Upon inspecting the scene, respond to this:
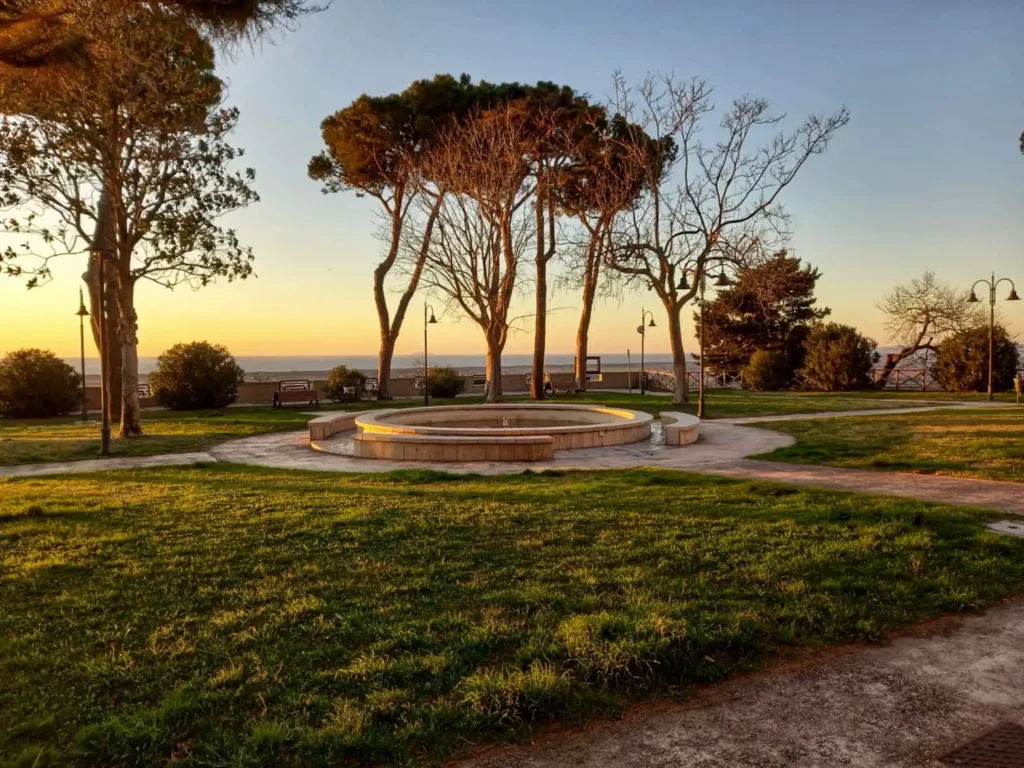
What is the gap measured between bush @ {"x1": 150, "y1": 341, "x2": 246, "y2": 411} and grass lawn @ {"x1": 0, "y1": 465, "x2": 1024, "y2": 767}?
597 inches

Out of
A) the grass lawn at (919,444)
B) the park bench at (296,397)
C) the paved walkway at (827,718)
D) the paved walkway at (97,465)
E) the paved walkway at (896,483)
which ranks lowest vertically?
the paved walkway at (97,465)

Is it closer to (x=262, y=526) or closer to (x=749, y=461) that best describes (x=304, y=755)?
(x=262, y=526)

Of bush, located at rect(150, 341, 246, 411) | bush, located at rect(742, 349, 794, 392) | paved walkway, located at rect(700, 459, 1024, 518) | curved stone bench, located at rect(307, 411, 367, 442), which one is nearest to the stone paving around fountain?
paved walkway, located at rect(700, 459, 1024, 518)

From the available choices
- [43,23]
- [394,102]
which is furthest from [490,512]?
[394,102]

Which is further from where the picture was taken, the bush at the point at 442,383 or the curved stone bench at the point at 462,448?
the bush at the point at 442,383

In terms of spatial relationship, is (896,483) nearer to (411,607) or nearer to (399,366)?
(411,607)

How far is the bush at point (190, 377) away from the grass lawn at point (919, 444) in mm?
16864

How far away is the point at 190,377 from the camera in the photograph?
20.9m

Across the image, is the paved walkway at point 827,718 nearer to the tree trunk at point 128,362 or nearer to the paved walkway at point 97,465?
the paved walkway at point 97,465

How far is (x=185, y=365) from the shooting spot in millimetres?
20891

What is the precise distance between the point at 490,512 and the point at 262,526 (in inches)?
82.2

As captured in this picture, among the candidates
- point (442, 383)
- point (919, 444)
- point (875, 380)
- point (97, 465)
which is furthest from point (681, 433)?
point (875, 380)

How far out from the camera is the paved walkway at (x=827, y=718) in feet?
7.75

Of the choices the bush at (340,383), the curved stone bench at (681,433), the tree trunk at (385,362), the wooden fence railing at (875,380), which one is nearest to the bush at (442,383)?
the tree trunk at (385,362)
